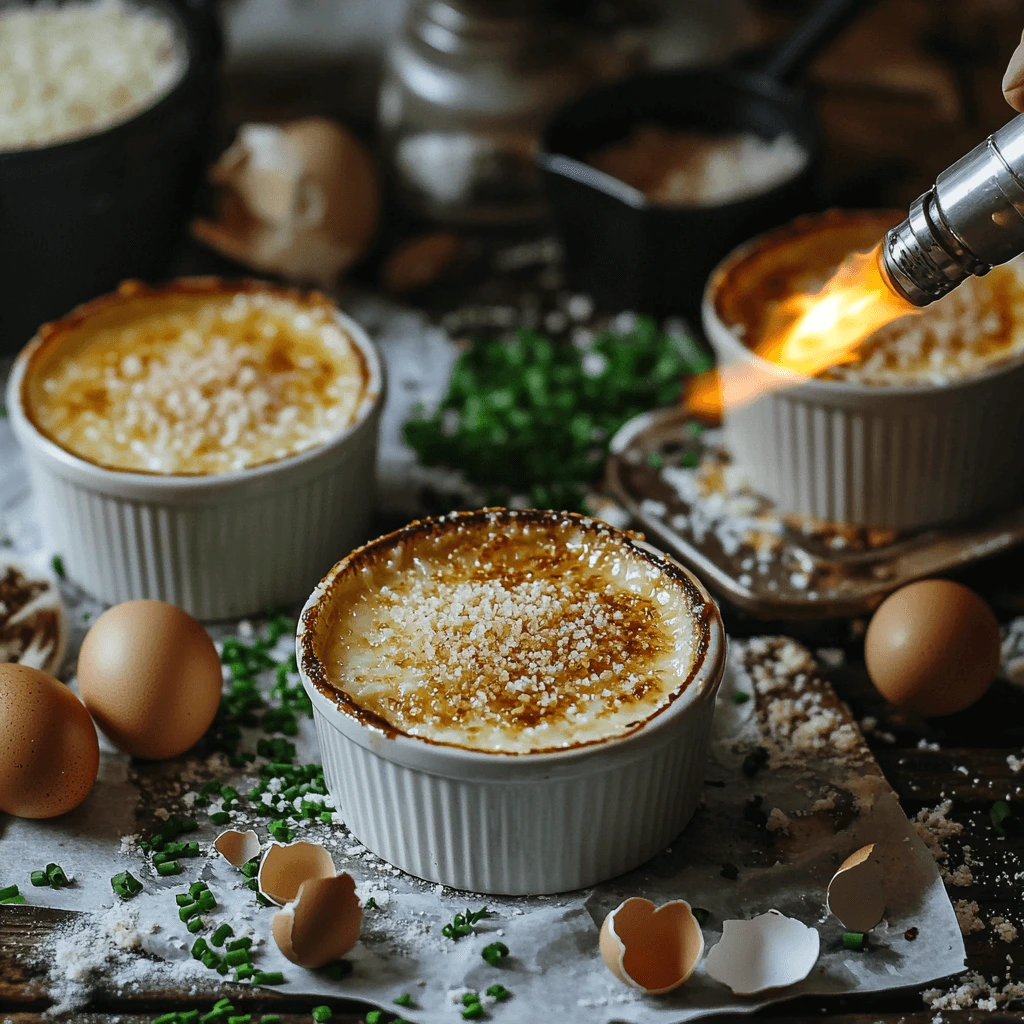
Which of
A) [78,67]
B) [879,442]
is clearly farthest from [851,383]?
[78,67]

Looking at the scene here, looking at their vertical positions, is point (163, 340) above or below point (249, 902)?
above

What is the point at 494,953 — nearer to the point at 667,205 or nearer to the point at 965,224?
the point at 965,224

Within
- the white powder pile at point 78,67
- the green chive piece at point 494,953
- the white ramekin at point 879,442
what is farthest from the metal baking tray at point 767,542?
the white powder pile at point 78,67

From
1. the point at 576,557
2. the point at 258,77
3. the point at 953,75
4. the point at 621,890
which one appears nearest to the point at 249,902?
the point at 621,890

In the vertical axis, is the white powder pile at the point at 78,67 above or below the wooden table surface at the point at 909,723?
above

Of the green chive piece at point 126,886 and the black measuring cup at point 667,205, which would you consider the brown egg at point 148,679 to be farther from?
the black measuring cup at point 667,205

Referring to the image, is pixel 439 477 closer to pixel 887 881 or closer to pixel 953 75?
pixel 887 881
